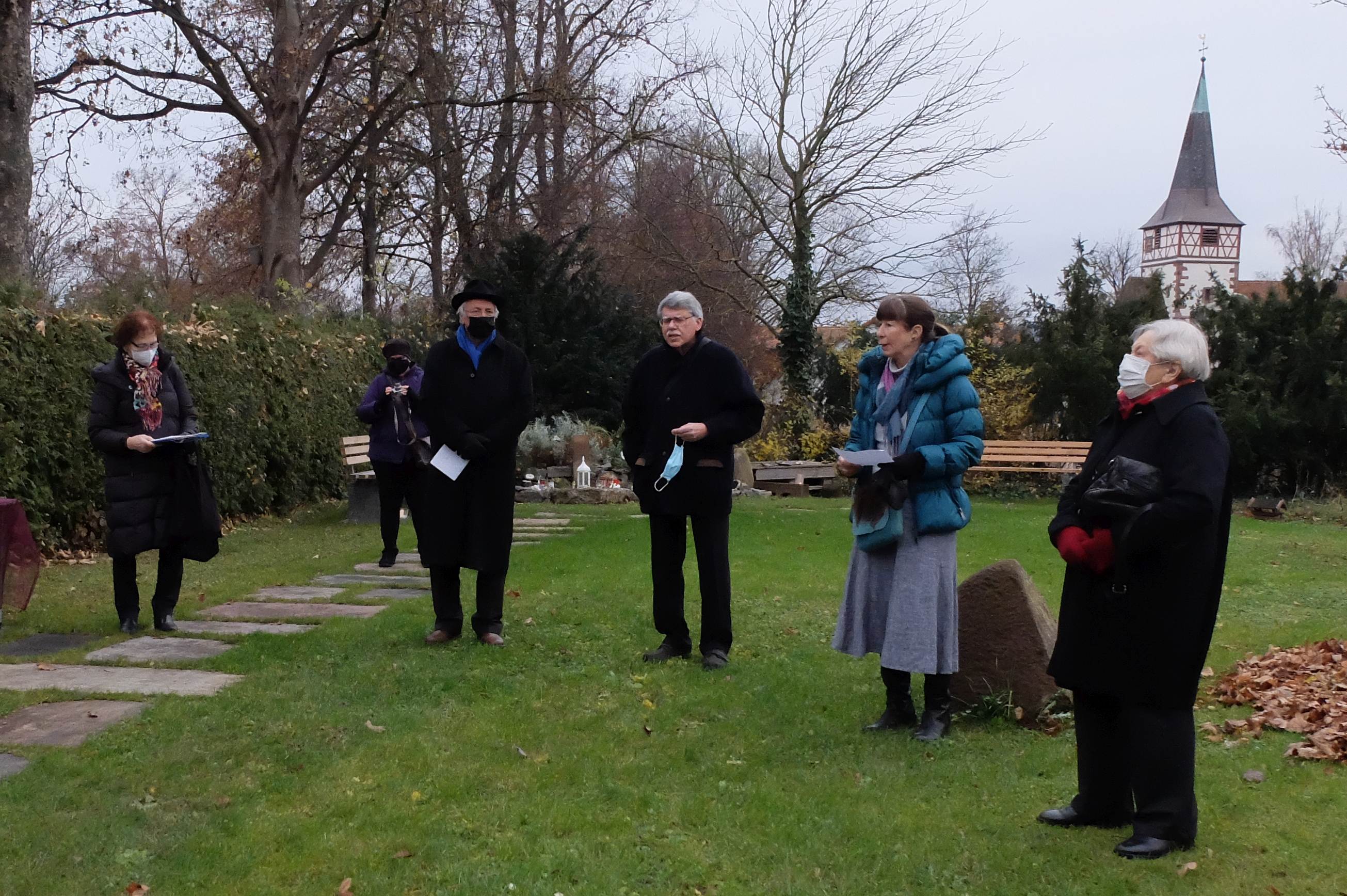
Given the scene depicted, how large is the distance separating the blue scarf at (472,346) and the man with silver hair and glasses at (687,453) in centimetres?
90

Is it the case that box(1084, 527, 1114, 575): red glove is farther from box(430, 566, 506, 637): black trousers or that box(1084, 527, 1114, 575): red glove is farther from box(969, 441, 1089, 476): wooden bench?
box(969, 441, 1089, 476): wooden bench

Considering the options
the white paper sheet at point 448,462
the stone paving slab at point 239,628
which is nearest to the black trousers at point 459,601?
the white paper sheet at point 448,462

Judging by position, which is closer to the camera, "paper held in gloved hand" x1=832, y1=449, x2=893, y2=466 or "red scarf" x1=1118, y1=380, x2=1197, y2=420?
"red scarf" x1=1118, y1=380, x2=1197, y2=420

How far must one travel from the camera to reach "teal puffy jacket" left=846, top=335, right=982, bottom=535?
4820 mm

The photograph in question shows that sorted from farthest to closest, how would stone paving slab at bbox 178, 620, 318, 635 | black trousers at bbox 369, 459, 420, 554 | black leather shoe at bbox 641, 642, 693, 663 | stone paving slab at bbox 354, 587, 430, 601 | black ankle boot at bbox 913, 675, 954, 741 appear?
black trousers at bbox 369, 459, 420, 554 < stone paving slab at bbox 354, 587, 430, 601 < stone paving slab at bbox 178, 620, 318, 635 < black leather shoe at bbox 641, 642, 693, 663 < black ankle boot at bbox 913, 675, 954, 741

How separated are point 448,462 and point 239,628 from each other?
1832 mm

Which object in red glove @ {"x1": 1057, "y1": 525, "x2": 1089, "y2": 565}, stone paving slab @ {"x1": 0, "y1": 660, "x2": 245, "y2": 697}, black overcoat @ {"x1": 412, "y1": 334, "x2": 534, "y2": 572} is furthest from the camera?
black overcoat @ {"x1": 412, "y1": 334, "x2": 534, "y2": 572}

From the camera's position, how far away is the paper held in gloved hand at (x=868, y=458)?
4.79m

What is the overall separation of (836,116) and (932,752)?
2187 cm

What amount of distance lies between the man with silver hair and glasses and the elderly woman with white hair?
8.49 feet

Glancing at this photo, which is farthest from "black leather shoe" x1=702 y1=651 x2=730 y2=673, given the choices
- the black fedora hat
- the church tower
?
the church tower

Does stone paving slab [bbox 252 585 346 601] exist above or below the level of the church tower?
below

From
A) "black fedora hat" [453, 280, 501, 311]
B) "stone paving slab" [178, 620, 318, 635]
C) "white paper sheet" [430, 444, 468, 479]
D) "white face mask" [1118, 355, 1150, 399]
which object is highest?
"black fedora hat" [453, 280, 501, 311]

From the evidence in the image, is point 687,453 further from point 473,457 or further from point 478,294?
point 478,294
